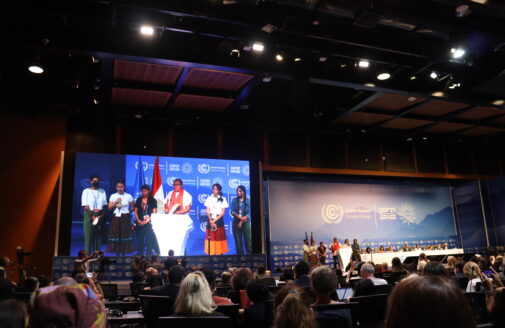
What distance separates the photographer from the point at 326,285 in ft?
10.6

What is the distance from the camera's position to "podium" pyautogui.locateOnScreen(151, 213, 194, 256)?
1162cm

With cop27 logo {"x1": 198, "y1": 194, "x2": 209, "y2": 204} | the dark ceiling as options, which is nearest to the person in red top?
the dark ceiling

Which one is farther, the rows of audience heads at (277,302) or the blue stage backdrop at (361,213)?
the blue stage backdrop at (361,213)

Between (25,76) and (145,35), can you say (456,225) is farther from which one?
(25,76)

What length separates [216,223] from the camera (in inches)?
483

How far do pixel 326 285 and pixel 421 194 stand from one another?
16.0 m

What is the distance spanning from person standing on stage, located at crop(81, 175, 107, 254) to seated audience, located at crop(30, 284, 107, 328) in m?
10.4

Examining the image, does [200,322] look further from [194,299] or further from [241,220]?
[241,220]

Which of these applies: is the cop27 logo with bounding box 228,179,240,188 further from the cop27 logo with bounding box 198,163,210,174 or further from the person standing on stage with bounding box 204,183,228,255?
the cop27 logo with bounding box 198,163,210,174

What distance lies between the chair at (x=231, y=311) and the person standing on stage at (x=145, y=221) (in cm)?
849

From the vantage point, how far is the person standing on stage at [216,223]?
39.6 feet

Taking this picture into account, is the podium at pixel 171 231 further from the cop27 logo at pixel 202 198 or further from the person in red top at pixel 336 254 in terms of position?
the person in red top at pixel 336 254

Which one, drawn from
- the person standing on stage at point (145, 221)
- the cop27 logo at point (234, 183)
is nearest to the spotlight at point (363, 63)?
the cop27 logo at point (234, 183)

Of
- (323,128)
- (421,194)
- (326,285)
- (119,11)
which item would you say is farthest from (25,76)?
(421,194)
